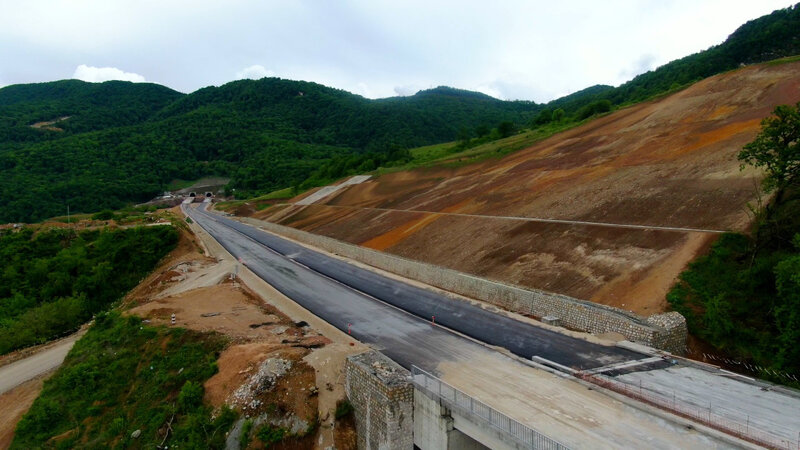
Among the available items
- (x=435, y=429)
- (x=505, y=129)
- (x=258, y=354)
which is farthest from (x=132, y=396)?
(x=505, y=129)

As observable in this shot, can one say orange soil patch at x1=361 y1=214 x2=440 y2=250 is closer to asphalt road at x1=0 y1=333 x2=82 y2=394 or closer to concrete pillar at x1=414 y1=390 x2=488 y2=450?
concrete pillar at x1=414 y1=390 x2=488 y2=450

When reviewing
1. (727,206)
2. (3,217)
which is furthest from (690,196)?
(3,217)

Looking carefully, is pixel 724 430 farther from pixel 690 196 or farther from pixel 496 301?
pixel 690 196

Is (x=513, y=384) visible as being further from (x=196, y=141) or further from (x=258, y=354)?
(x=196, y=141)

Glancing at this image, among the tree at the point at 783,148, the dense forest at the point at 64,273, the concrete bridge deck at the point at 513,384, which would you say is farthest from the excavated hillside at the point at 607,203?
the dense forest at the point at 64,273

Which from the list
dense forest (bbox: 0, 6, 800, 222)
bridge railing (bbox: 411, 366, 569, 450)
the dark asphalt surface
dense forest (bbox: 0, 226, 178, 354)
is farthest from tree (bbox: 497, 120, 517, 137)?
bridge railing (bbox: 411, 366, 569, 450)

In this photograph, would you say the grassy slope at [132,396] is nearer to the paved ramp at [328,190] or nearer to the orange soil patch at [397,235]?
the orange soil patch at [397,235]
